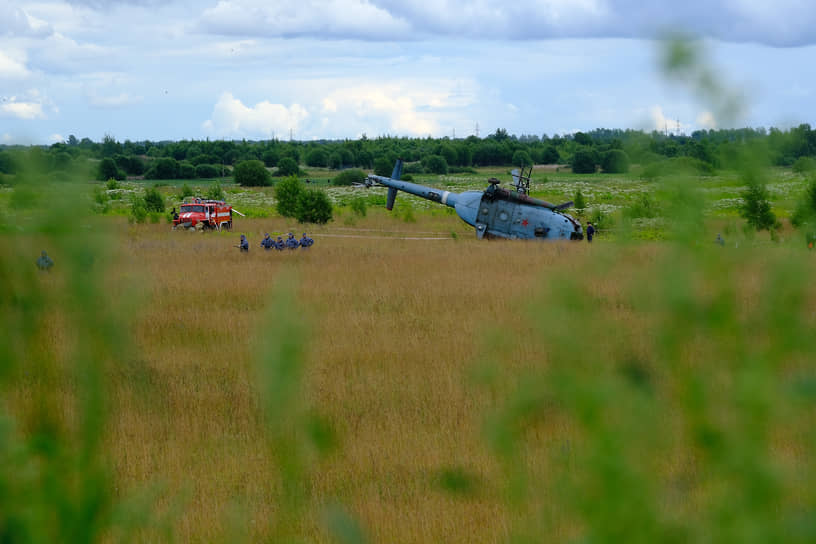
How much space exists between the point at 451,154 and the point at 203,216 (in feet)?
280

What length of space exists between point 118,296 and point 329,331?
1134cm

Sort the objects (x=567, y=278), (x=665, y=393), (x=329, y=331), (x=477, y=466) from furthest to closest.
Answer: (x=329, y=331) → (x=477, y=466) → (x=665, y=393) → (x=567, y=278)

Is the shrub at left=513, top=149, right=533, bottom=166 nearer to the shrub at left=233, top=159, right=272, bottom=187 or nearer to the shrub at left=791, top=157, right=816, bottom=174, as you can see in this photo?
the shrub at left=233, top=159, right=272, bottom=187

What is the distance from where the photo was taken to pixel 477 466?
22.5 feet

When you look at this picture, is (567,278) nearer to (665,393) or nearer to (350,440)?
(665,393)

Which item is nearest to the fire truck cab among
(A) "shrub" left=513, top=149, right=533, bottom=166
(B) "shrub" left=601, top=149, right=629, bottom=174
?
(B) "shrub" left=601, top=149, right=629, bottom=174

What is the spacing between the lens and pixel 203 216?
3191 cm

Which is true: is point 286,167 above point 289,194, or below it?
above

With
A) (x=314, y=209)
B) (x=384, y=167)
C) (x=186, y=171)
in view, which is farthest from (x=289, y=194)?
(x=186, y=171)

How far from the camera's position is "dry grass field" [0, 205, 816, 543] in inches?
38.6

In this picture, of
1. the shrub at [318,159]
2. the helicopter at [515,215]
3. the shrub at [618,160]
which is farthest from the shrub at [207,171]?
the shrub at [618,160]

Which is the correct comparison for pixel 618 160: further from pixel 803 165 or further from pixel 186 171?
pixel 186 171

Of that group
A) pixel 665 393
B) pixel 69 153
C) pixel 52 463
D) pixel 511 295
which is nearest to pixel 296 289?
pixel 69 153

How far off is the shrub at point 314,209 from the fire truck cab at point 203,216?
3.57 metres
